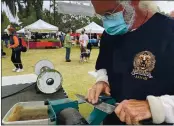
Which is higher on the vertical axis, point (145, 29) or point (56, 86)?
point (145, 29)

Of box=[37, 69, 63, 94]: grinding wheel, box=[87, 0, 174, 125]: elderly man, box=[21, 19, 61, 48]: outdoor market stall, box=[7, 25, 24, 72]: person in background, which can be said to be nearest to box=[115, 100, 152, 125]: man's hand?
box=[87, 0, 174, 125]: elderly man

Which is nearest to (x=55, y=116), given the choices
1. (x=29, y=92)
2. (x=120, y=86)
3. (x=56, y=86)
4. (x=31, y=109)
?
(x=120, y=86)

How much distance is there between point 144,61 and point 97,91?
0.65 ft

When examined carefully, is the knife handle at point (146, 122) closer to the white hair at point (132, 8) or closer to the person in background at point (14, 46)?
the white hair at point (132, 8)

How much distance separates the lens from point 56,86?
6.65 ft

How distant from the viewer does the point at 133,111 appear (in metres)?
0.61

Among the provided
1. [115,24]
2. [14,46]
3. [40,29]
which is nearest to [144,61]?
[115,24]

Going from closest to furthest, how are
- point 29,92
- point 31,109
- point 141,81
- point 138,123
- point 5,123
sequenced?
point 138,123 < point 141,81 < point 5,123 < point 31,109 < point 29,92

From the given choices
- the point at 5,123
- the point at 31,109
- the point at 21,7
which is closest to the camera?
the point at 5,123

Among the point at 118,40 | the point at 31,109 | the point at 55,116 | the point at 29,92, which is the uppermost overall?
the point at 118,40

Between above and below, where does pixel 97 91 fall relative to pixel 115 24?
below

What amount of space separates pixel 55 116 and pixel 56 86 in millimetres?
1279

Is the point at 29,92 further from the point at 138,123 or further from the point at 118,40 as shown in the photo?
the point at 138,123

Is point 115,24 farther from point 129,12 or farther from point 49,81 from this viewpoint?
point 49,81
